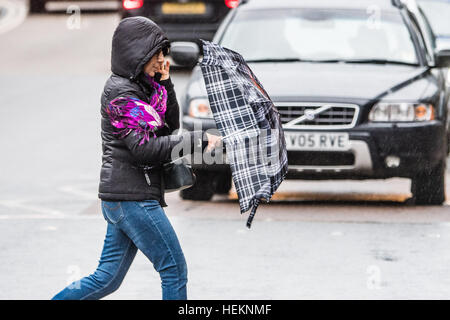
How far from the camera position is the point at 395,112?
353 inches

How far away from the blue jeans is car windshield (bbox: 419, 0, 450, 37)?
1101 centimetres

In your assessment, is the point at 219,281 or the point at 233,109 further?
the point at 219,281

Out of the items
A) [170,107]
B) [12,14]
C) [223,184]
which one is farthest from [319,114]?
[12,14]

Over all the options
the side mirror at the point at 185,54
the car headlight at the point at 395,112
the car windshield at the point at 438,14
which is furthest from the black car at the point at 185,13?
the car headlight at the point at 395,112

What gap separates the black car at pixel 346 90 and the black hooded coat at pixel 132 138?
399cm

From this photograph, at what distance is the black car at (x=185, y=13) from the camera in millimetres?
18591

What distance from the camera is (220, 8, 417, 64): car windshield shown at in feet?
32.6

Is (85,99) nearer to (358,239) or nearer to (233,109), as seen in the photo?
(358,239)

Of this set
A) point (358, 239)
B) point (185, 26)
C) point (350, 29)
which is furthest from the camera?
point (185, 26)

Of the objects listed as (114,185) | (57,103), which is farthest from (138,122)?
(57,103)

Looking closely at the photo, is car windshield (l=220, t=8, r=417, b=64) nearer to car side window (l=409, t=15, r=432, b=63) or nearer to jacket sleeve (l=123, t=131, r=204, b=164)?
car side window (l=409, t=15, r=432, b=63)

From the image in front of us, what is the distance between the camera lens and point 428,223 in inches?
339

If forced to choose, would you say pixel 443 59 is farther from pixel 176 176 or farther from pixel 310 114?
pixel 176 176

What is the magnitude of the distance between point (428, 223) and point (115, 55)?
4.26 meters
